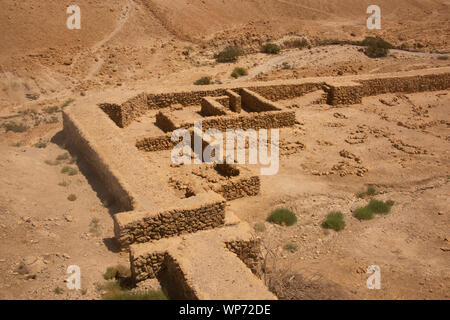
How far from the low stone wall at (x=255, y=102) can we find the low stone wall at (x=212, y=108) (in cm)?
147

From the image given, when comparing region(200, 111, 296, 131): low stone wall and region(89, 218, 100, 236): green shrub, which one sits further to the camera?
region(200, 111, 296, 131): low stone wall

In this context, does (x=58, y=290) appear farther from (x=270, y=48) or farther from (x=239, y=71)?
(x=270, y=48)

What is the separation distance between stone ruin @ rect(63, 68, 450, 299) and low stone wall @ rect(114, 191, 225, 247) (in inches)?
0.7

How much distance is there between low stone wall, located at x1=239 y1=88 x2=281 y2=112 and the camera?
17.2 meters

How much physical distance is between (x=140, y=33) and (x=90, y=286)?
22.4m

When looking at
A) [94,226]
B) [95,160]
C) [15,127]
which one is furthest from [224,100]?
[94,226]

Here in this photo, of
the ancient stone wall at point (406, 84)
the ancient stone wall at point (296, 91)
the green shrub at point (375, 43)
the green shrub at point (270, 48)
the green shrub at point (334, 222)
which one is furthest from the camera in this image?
the green shrub at point (270, 48)

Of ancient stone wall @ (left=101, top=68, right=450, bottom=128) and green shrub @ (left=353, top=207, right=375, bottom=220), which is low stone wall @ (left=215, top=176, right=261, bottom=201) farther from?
ancient stone wall @ (left=101, top=68, right=450, bottom=128)

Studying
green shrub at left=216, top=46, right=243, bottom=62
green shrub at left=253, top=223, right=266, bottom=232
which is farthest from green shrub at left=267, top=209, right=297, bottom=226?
green shrub at left=216, top=46, right=243, bottom=62

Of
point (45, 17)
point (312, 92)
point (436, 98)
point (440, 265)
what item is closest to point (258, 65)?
point (312, 92)

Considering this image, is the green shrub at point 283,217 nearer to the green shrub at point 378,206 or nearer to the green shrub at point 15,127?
the green shrub at point 378,206

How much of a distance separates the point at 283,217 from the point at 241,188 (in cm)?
151

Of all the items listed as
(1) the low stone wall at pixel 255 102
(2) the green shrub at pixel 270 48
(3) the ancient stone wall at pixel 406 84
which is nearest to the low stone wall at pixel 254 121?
(1) the low stone wall at pixel 255 102

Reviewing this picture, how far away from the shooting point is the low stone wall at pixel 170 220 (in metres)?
8.25
